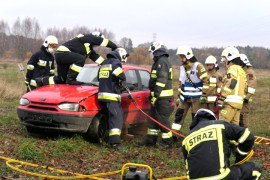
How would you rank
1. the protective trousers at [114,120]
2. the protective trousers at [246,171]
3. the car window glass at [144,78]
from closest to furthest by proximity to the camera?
the protective trousers at [246,171] → the protective trousers at [114,120] → the car window glass at [144,78]

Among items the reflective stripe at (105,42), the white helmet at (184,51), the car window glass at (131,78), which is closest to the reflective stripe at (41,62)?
the reflective stripe at (105,42)

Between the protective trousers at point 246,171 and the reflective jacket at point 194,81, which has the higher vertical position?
the reflective jacket at point 194,81

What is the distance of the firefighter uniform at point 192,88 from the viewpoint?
26.1 feet

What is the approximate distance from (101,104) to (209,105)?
10.1 ft

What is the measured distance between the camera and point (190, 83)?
26.7 feet

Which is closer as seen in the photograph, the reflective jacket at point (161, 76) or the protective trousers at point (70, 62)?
the reflective jacket at point (161, 76)

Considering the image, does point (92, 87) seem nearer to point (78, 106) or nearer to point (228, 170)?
point (78, 106)

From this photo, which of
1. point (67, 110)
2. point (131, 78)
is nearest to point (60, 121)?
point (67, 110)

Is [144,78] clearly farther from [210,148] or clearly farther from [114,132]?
[210,148]

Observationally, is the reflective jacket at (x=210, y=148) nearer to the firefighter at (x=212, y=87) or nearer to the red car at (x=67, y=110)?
the red car at (x=67, y=110)

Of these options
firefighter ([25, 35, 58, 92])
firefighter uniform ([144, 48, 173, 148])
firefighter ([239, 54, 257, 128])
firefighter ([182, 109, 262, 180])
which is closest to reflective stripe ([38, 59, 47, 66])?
firefighter ([25, 35, 58, 92])

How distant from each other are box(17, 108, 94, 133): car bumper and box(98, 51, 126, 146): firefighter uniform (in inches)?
17.3

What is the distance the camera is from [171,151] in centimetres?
700

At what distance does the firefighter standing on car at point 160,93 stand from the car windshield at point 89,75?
1.29 m
